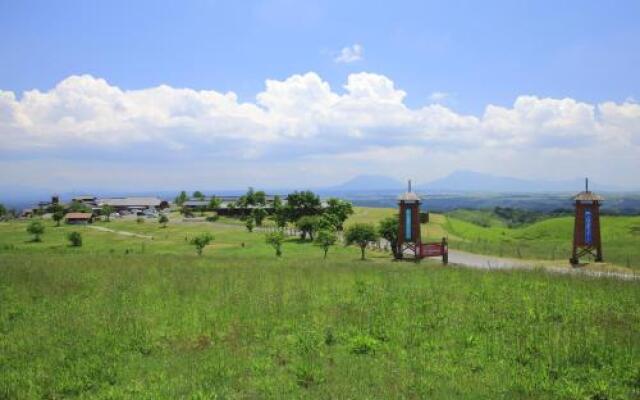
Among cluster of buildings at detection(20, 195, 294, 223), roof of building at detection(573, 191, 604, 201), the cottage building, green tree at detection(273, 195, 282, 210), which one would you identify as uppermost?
roof of building at detection(573, 191, 604, 201)

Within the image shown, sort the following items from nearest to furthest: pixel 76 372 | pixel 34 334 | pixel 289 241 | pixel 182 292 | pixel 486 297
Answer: pixel 76 372 < pixel 34 334 < pixel 486 297 < pixel 182 292 < pixel 289 241

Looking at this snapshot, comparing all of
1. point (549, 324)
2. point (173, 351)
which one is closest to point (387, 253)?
point (549, 324)

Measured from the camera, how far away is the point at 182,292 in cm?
1562

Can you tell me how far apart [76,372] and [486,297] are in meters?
11.8

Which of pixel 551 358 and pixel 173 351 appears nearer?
pixel 551 358

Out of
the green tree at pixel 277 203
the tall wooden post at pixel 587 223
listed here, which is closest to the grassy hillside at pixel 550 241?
the tall wooden post at pixel 587 223

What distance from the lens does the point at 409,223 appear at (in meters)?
29.6

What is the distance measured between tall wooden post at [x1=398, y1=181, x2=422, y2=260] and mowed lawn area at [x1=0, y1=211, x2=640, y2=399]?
36.5ft

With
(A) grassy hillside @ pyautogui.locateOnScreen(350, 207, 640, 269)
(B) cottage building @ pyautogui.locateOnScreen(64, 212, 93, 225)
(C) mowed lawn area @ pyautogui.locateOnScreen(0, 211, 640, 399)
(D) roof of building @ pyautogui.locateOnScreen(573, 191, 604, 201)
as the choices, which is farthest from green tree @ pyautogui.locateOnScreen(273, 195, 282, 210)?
(C) mowed lawn area @ pyautogui.locateOnScreen(0, 211, 640, 399)

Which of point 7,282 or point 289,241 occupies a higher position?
point 7,282

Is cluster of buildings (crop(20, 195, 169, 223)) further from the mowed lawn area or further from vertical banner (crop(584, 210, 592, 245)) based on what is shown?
vertical banner (crop(584, 210, 592, 245))

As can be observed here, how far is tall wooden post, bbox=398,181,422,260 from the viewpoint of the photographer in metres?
29.4

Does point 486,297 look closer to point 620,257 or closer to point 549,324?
point 549,324

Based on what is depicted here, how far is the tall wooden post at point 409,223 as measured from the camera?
29422 mm
